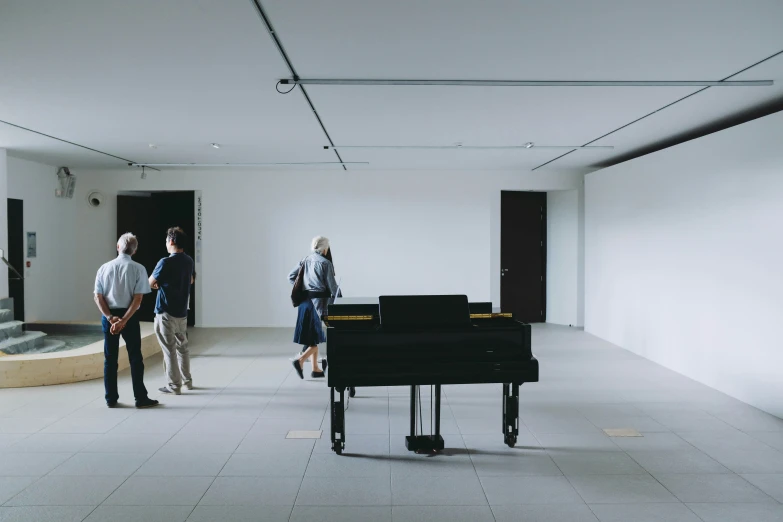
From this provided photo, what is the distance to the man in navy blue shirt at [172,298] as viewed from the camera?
5480mm

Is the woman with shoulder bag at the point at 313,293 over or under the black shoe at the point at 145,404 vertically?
over

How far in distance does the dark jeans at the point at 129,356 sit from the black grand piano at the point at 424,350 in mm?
2148

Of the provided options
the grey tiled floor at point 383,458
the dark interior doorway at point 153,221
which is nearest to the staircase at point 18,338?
the grey tiled floor at point 383,458

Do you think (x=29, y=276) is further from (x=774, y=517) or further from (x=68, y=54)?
(x=774, y=517)

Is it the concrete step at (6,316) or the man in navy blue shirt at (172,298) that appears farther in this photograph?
the concrete step at (6,316)

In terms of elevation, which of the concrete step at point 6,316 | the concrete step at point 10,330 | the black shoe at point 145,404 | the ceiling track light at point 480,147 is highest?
the ceiling track light at point 480,147

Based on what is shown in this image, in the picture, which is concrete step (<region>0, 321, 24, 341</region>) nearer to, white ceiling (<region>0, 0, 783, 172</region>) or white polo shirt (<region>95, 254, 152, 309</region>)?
white ceiling (<region>0, 0, 783, 172</region>)

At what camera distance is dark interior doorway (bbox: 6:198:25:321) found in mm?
8828

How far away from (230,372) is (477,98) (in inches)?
164

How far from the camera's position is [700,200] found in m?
6.32

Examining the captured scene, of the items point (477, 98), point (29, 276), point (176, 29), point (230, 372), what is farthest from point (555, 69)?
point (29, 276)

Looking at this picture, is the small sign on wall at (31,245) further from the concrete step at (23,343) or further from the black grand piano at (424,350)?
the black grand piano at (424,350)

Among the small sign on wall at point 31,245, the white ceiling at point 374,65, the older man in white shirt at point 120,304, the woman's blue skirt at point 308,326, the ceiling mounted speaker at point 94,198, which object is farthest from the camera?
the ceiling mounted speaker at point 94,198

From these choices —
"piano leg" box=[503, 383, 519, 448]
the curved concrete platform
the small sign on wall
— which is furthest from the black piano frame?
the small sign on wall
